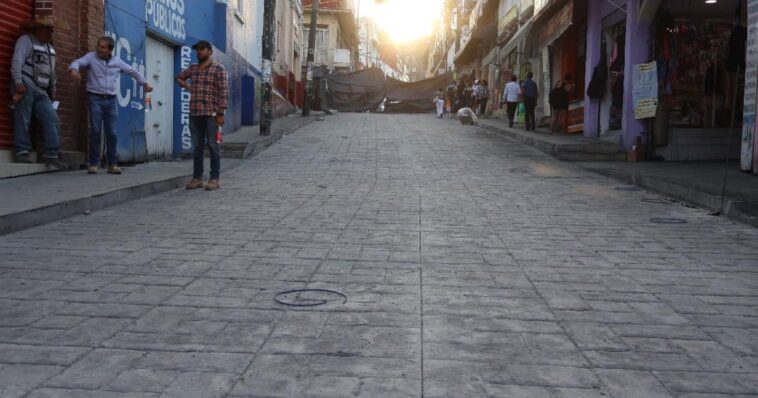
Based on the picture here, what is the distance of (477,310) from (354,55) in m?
62.6

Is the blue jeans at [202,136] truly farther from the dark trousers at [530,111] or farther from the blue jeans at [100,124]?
the dark trousers at [530,111]

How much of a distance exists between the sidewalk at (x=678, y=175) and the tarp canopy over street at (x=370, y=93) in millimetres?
23073

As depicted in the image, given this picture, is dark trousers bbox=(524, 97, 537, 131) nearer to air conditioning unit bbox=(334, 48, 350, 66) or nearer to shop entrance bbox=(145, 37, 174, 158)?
shop entrance bbox=(145, 37, 174, 158)

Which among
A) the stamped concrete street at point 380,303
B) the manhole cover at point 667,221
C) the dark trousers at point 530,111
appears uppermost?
the dark trousers at point 530,111

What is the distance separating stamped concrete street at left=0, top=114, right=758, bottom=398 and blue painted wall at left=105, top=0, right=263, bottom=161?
3800 millimetres

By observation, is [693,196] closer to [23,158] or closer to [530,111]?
[23,158]

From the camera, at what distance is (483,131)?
22484 millimetres

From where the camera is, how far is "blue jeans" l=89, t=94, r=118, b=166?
30.2ft

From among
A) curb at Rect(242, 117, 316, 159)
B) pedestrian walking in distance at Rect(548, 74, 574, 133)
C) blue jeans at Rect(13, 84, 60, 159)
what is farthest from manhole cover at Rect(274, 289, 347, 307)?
pedestrian walking in distance at Rect(548, 74, 574, 133)

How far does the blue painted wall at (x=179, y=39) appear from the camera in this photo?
11.0 m

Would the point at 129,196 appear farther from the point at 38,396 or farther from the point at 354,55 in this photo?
the point at 354,55

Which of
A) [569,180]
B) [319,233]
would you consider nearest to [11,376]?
[319,233]

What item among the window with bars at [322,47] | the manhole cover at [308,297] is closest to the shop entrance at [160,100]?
the manhole cover at [308,297]

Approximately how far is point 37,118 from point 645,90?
10445 mm
